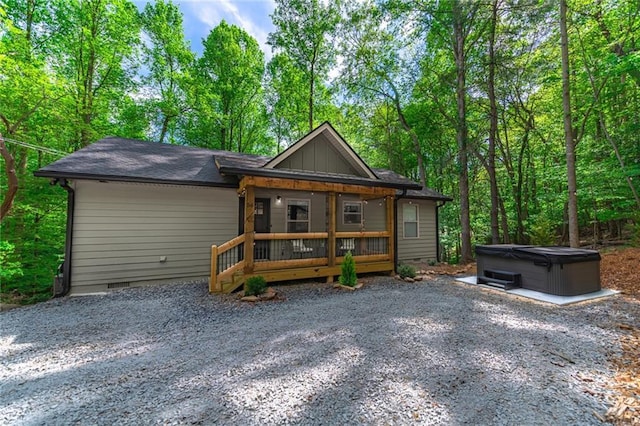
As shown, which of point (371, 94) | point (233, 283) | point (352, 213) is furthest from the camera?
point (371, 94)

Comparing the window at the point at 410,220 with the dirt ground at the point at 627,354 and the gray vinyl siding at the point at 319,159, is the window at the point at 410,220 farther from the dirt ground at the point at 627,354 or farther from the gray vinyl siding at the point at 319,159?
the dirt ground at the point at 627,354

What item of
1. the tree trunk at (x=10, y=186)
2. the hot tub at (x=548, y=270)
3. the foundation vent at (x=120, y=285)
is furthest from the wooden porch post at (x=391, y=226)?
the tree trunk at (x=10, y=186)

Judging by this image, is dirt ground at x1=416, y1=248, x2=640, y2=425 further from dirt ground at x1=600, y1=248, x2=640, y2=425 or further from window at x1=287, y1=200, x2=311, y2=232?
window at x1=287, y1=200, x2=311, y2=232

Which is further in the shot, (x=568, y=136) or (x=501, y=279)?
(x=568, y=136)

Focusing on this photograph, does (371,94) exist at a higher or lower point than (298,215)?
higher

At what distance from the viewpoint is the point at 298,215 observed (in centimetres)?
858

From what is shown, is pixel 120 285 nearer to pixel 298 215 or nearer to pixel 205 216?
pixel 205 216

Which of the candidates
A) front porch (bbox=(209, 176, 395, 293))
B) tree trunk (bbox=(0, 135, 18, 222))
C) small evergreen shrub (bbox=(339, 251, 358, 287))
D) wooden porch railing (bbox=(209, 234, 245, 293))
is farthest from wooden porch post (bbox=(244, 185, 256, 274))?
tree trunk (bbox=(0, 135, 18, 222))

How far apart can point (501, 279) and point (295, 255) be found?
5.10 meters

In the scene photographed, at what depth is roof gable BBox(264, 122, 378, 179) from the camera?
7680 millimetres

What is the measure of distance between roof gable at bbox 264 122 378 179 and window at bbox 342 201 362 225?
4.23 ft

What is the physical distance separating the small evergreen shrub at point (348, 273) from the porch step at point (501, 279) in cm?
332

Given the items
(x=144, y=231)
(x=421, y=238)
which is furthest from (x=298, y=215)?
(x=421, y=238)

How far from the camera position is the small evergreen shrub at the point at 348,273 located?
6.35 metres
